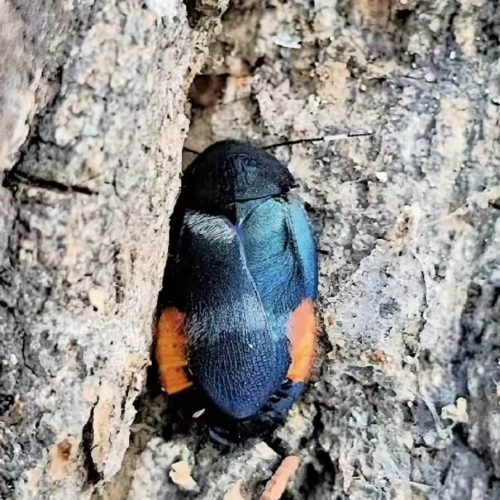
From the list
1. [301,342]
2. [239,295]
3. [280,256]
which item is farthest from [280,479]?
[280,256]

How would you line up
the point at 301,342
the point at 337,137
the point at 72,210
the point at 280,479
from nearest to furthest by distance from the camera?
the point at 72,210
the point at 280,479
the point at 301,342
the point at 337,137

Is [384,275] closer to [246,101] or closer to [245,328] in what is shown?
[245,328]

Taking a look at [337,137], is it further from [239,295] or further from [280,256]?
[239,295]

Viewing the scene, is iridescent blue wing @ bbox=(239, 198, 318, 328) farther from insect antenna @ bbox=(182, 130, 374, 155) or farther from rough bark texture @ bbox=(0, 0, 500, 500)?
insect antenna @ bbox=(182, 130, 374, 155)

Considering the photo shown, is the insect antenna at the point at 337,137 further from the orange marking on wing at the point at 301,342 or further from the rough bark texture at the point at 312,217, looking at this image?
the orange marking on wing at the point at 301,342

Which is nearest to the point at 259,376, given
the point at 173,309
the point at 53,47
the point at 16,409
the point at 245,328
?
the point at 245,328

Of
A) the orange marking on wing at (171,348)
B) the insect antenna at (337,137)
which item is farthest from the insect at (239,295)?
the insect antenna at (337,137)

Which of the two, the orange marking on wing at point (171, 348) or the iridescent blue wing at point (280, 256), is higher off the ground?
the iridescent blue wing at point (280, 256)
